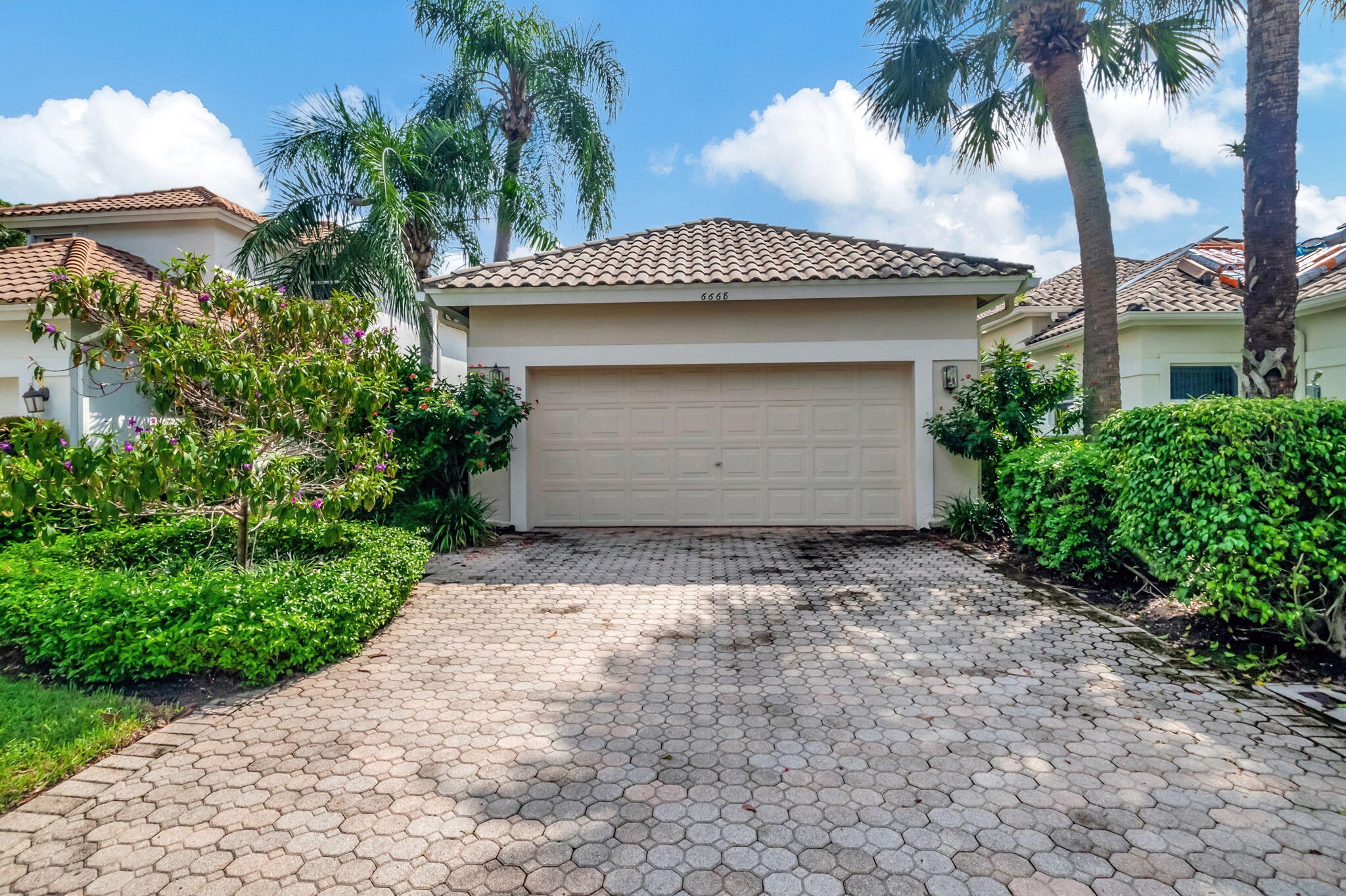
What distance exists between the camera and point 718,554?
8.30 metres

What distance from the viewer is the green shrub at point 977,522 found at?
8938 mm

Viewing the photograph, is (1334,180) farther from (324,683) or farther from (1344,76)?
(324,683)

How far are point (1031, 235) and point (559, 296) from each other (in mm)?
10343

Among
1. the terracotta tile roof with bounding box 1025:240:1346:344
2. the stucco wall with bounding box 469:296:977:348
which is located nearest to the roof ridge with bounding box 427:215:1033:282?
the stucco wall with bounding box 469:296:977:348

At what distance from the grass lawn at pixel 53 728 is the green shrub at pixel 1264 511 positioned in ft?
20.7

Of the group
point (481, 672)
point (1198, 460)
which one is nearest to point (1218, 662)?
point (1198, 460)

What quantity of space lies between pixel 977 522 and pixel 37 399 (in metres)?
13.5

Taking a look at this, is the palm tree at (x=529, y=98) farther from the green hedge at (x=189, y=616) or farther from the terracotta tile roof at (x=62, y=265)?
the green hedge at (x=189, y=616)

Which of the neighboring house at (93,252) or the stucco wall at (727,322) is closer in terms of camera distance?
the stucco wall at (727,322)

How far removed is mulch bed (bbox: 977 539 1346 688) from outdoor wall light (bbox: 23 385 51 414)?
13.6 m

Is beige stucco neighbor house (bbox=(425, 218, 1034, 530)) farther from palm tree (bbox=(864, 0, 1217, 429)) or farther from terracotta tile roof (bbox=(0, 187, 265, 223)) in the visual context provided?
terracotta tile roof (bbox=(0, 187, 265, 223))

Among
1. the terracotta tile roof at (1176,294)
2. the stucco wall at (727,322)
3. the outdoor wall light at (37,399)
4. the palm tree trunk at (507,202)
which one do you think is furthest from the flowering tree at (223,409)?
the terracotta tile roof at (1176,294)

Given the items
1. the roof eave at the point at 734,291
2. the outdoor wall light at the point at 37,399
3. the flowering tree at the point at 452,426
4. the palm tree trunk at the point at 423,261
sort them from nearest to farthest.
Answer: the flowering tree at the point at 452,426 < the roof eave at the point at 734,291 < the outdoor wall light at the point at 37,399 < the palm tree trunk at the point at 423,261

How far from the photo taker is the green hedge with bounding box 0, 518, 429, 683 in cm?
409
